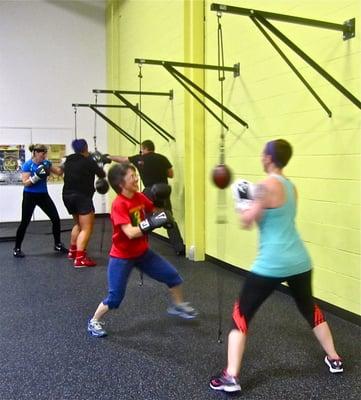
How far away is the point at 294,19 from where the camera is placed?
2930mm

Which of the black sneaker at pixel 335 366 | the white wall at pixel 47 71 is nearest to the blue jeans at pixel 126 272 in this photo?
the black sneaker at pixel 335 366

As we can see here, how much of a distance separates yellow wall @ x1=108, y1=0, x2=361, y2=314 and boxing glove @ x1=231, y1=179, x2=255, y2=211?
20.8 inches

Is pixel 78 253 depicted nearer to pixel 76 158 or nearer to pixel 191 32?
pixel 76 158

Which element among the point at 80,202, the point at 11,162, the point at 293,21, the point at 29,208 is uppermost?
the point at 293,21

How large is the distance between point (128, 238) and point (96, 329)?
0.68 meters

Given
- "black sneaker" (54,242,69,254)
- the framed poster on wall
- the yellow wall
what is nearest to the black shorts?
"black sneaker" (54,242,69,254)

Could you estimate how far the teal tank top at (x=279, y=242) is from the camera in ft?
7.40

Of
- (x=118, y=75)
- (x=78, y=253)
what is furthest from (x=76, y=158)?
(x=118, y=75)

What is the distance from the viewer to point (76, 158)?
523 centimetres

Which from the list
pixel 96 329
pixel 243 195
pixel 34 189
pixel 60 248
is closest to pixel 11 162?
pixel 34 189

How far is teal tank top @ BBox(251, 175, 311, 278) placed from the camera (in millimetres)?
2256

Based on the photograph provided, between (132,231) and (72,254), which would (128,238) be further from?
(72,254)

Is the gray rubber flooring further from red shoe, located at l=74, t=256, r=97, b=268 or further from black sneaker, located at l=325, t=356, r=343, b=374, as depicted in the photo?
red shoe, located at l=74, t=256, r=97, b=268

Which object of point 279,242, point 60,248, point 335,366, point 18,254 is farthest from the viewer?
point 60,248
